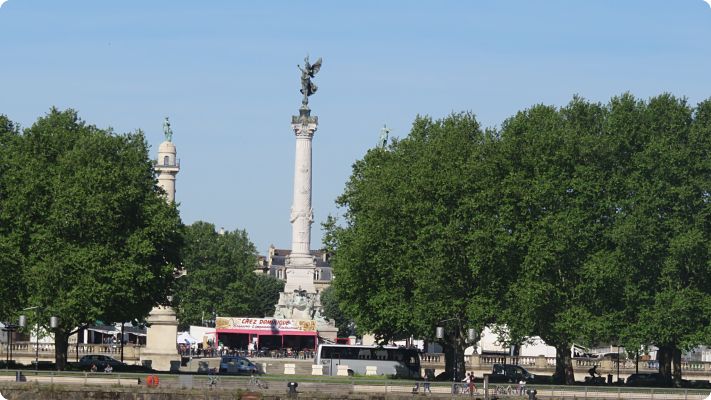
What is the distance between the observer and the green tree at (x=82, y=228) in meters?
86.1

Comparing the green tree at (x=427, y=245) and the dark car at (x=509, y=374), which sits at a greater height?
the green tree at (x=427, y=245)

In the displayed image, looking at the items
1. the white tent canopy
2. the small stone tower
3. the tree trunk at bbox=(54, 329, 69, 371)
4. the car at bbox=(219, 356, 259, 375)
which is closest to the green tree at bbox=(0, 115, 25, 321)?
the tree trunk at bbox=(54, 329, 69, 371)

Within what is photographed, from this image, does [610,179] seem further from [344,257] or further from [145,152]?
[145,152]

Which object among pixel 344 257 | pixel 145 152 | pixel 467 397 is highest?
pixel 145 152

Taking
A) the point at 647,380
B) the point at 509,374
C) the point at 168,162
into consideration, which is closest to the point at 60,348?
the point at 509,374

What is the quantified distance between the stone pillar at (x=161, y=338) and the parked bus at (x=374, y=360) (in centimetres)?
1178

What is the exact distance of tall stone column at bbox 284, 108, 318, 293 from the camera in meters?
146

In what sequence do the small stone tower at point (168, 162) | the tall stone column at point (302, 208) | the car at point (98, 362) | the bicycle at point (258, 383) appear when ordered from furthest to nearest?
the small stone tower at point (168, 162) → the tall stone column at point (302, 208) → the car at point (98, 362) → the bicycle at point (258, 383)

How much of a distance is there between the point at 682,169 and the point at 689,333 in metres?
8.72

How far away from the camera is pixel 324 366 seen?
100 m

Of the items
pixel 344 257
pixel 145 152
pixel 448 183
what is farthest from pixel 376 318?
pixel 145 152

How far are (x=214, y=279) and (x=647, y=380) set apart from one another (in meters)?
89.3

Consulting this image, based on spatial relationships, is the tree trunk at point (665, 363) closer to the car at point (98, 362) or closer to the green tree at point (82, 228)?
the green tree at point (82, 228)

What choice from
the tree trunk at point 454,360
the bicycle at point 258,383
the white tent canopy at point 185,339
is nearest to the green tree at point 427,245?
the tree trunk at point 454,360
